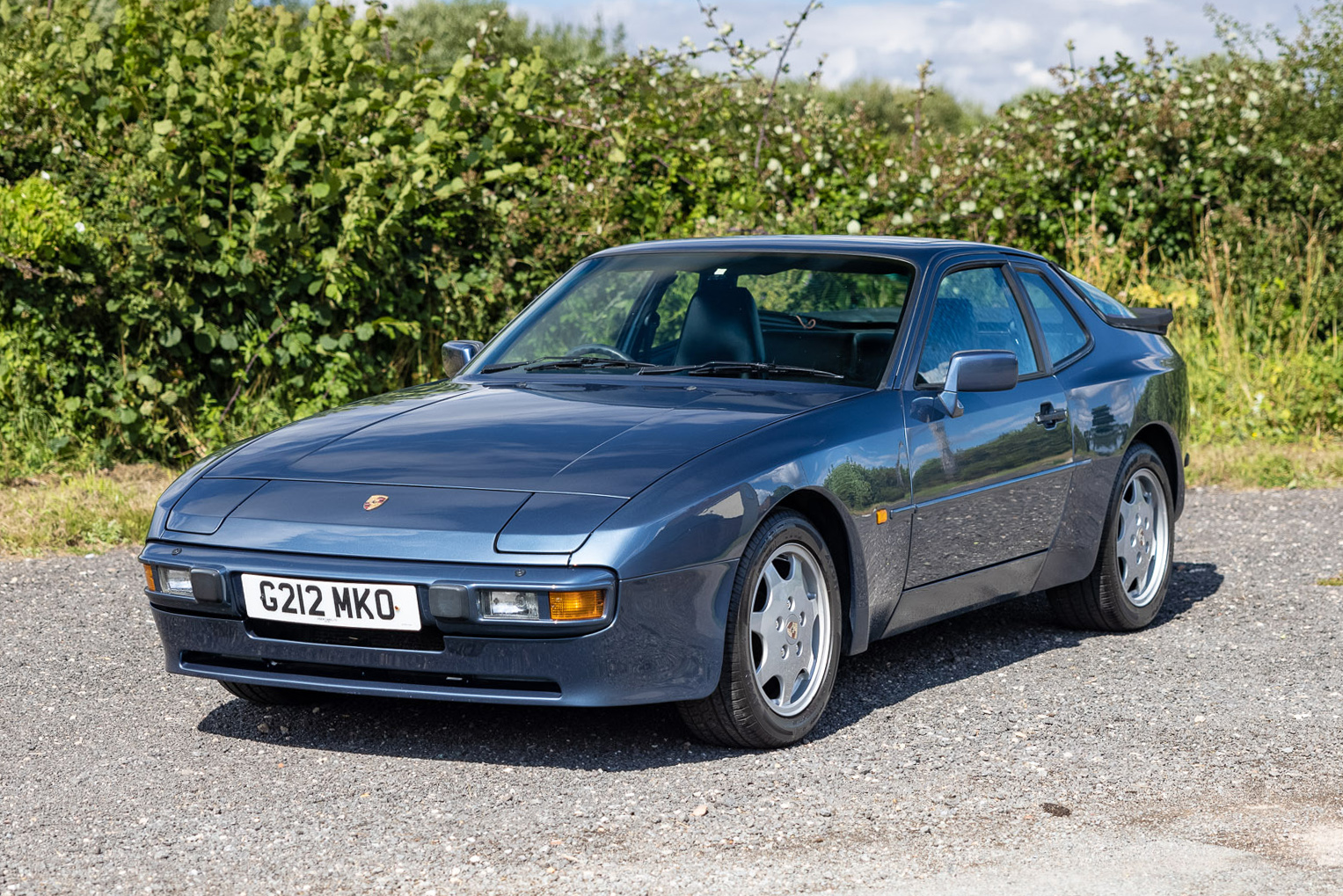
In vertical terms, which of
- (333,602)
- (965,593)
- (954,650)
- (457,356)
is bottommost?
(954,650)

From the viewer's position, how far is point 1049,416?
19.5 feet

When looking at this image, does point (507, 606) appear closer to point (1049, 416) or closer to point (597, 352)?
point (597, 352)

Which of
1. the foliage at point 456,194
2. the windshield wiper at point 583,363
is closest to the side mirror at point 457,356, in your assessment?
the windshield wiper at point 583,363

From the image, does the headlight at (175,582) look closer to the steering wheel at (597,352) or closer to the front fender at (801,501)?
the front fender at (801,501)

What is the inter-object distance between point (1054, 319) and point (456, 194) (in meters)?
5.18

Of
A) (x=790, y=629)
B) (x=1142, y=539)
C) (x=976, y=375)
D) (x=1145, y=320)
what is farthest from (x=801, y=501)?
(x=1145, y=320)

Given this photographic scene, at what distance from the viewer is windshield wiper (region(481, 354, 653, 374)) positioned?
5621mm

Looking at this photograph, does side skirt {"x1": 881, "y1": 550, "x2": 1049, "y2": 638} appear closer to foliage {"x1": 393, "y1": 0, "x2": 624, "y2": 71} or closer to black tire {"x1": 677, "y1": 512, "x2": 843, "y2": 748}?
black tire {"x1": 677, "y1": 512, "x2": 843, "y2": 748}

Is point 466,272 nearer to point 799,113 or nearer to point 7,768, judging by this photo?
point 799,113

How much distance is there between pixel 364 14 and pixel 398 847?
24.1 feet

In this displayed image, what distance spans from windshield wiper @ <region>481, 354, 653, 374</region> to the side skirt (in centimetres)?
118

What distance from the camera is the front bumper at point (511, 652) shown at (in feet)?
13.7

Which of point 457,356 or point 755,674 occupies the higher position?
point 457,356

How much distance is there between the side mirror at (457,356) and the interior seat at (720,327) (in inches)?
32.5
